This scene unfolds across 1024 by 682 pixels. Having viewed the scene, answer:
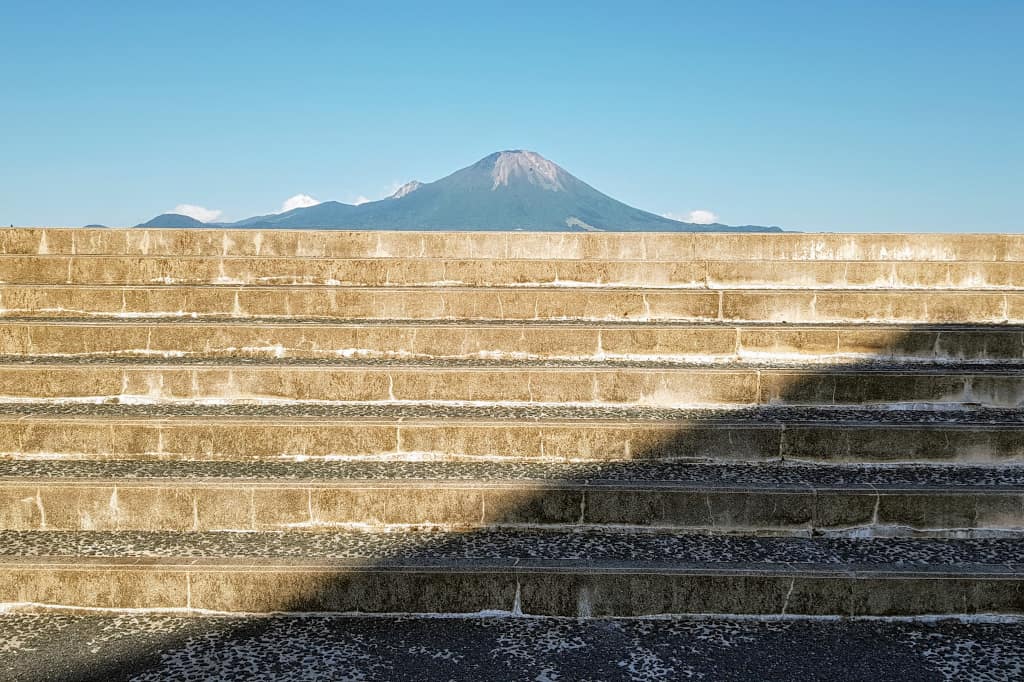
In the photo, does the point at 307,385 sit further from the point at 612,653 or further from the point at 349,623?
the point at 612,653

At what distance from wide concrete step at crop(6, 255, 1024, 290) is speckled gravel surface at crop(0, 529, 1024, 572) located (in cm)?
353

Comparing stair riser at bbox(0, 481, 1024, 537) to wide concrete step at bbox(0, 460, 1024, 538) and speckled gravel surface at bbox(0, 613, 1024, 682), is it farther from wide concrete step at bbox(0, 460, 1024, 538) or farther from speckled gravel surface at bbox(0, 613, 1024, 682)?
speckled gravel surface at bbox(0, 613, 1024, 682)

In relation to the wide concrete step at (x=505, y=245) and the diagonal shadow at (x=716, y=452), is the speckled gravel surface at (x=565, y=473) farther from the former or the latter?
the wide concrete step at (x=505, y=245)

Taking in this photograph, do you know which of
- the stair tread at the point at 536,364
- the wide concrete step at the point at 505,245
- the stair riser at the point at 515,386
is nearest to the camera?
the stair riser at the point at 515,386

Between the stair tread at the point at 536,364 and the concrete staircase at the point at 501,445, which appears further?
the stair tread at the point at 536,364

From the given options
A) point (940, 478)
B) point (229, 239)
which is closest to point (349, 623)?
point (940, 478)

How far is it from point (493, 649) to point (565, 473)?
137cm

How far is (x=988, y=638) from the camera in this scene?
3707 mm

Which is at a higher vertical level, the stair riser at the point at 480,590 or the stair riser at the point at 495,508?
the stair riser at the point at 495,508

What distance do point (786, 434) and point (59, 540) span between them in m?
4.37

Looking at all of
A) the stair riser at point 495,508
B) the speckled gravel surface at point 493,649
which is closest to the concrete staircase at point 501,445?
the stair riser at point 495,508

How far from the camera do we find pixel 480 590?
3914mm

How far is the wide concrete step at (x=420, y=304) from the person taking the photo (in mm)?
6809

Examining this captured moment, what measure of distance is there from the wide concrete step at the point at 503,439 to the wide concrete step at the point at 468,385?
488 millimetres
